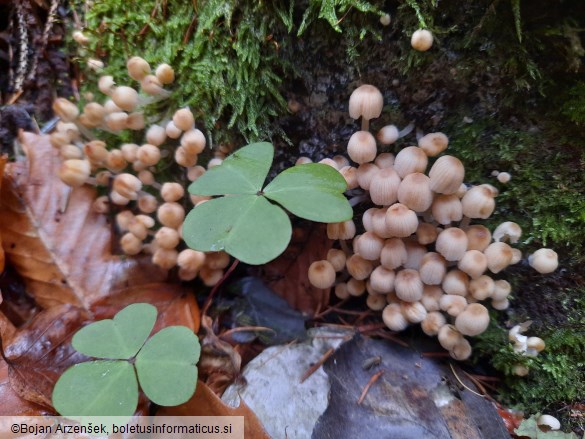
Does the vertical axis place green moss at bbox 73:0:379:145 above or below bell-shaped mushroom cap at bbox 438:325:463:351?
above

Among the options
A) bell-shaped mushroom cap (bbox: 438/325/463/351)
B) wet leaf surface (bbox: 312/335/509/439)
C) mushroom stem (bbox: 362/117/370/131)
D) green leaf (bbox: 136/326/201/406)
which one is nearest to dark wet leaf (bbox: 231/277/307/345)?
wet leaf surface (bbox: 312/335/509/439)

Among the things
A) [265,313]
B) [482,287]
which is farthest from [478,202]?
[265,313]

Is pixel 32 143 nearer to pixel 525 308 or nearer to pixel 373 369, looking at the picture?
pixel 373 369

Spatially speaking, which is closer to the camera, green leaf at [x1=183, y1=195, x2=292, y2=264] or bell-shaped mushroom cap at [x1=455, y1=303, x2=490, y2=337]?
green leaf at [x1=183, y1=195, x2=292, y2=264]

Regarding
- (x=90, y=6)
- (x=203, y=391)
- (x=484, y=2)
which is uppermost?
(x=484, y=2)

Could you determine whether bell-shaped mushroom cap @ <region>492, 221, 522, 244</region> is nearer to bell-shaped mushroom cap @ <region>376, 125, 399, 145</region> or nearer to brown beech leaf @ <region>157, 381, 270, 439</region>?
bell-shaped mushroom cap @ <region>376, 125, 399, 145</region>

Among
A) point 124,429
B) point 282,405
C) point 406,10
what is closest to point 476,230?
point 406,10
